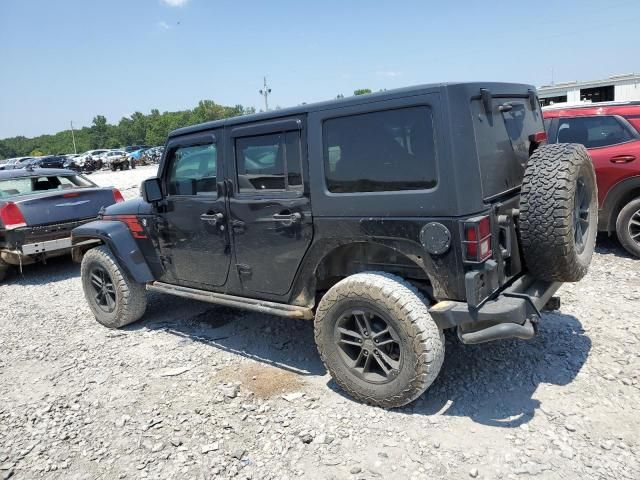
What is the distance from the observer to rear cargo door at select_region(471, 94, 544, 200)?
2.99 metres

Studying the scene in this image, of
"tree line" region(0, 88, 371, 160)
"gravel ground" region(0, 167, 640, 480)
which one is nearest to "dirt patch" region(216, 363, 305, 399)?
"gravel ground" region(0, 167, 640, 480)

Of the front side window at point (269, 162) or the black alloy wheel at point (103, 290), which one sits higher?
the front side window at point (269, 162)

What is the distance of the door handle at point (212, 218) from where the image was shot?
4004 millimetres

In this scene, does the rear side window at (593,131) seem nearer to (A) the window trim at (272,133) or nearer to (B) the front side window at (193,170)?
(A) the window trim at (272,133)

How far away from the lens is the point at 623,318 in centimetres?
432

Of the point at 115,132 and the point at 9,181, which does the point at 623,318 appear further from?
the point at 115,132

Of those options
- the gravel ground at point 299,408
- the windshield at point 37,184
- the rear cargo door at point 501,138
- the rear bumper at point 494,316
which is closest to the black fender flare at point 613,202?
the gravel ground at point 299,408

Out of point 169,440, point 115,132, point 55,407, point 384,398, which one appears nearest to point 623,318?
point 384,398

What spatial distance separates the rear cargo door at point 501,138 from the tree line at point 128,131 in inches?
3199

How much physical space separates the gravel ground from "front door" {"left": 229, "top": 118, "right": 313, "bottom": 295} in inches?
33.9

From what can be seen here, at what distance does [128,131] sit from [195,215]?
108m

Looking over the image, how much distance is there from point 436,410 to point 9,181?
7.42 metres

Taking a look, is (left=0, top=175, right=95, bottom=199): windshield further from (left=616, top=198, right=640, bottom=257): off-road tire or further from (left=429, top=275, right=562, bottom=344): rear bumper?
(left=616, top=198, right=640, bottom=257): off-road tire

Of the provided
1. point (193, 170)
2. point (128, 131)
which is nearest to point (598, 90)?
point (193, 170)
